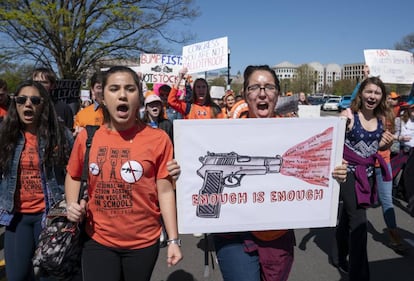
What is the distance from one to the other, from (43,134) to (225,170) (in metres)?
1.53

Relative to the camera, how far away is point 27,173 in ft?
9.15

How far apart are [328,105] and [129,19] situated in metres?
30.0

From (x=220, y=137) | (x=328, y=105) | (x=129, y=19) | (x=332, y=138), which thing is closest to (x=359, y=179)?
(x=332, y=138)

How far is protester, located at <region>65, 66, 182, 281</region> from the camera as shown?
2.18 meters

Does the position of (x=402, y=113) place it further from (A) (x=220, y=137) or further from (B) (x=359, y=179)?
(A) (x=220, y=137)

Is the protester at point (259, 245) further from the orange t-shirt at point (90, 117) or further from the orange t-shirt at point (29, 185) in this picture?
the orange t-shirt at point (90, 117)

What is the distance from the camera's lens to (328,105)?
43.1 meters

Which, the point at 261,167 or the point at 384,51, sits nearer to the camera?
the point at 261,167

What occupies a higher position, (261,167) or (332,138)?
(332,138)

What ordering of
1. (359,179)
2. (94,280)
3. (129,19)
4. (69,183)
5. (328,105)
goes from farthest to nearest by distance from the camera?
1. (328,105)
2. (129,19)
3. (359,179)
4. (69,183)
5. (94,280)

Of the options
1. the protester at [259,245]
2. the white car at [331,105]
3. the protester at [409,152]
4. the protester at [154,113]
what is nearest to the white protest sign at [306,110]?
the protester at [409,152]

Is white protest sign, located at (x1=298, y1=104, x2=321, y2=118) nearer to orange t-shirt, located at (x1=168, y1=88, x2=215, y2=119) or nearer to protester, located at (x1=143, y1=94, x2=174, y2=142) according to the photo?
orange t-shirt, located at (x1=168, y1=88, x2=215, y2=119)

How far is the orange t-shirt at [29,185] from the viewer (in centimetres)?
277

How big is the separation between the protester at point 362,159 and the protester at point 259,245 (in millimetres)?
1152
